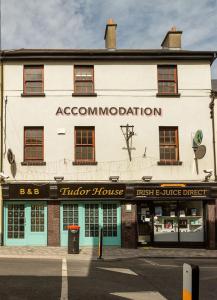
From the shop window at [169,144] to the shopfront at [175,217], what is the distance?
1435mm

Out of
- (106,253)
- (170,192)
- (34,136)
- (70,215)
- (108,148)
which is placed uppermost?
(34,136)

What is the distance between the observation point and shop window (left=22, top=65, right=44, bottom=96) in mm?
19516

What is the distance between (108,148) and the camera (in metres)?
19.2

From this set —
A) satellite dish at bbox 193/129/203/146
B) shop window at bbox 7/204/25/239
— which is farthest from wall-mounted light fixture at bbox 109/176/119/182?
shop window at bbox 7/204/25/239

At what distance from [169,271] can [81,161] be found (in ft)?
26.9

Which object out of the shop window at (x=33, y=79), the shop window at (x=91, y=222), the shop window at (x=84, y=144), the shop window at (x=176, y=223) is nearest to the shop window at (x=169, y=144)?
the shop window at (x=176, y=223)

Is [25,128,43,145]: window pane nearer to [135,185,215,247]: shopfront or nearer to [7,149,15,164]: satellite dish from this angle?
[7,149,15,164]: satellite dish

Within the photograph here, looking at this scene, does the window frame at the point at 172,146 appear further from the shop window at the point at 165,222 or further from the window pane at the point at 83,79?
the window pane at the point at 83,79

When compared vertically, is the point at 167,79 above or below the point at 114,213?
above

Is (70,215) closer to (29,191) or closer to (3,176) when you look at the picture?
(29,191)

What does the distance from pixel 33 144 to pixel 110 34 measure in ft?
21.6

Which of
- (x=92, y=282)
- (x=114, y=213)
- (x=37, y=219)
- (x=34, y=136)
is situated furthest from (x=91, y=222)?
(x=92, y=282)

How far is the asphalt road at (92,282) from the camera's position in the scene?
8375 mm

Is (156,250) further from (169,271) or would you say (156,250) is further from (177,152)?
(169,271)
